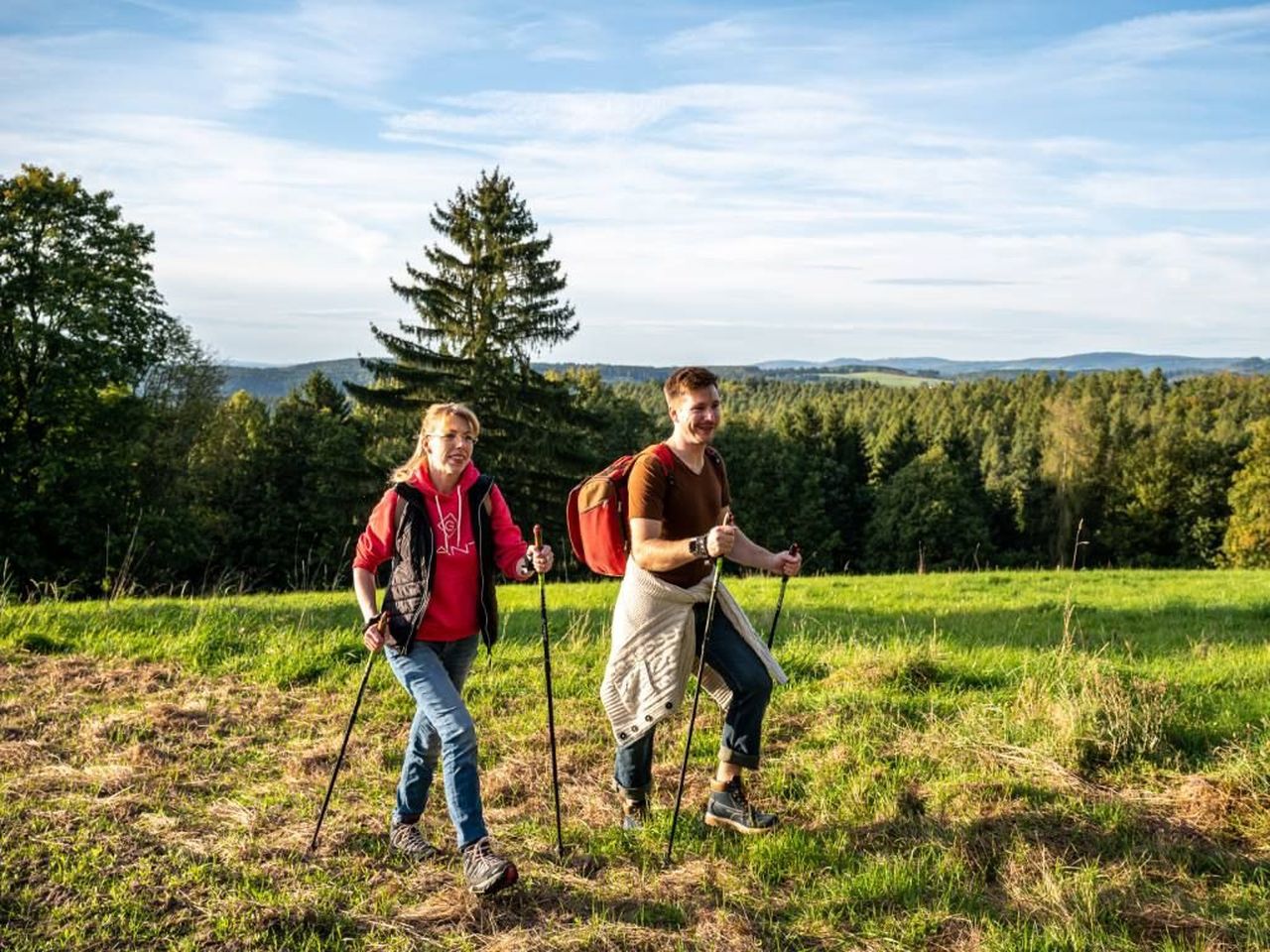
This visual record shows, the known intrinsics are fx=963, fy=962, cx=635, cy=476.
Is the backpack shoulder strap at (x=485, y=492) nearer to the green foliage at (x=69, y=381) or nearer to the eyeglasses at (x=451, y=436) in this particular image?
the eyeglasses at (x=451, y=436)

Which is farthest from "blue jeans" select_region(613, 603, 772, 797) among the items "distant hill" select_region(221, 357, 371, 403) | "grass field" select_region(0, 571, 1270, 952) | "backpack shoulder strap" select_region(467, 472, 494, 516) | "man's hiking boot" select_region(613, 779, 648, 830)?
"distant hill" select_region(221, 357, 371, 403)

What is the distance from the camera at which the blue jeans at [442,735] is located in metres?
4.50

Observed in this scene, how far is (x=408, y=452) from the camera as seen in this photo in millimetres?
32281

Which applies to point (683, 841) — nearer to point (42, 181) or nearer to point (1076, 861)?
point (1076, 861)

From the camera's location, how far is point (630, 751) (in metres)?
5.06

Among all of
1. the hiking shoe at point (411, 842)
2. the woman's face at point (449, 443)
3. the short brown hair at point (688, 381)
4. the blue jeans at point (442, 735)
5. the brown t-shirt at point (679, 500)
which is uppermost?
the short brown hair at point (688, 381)

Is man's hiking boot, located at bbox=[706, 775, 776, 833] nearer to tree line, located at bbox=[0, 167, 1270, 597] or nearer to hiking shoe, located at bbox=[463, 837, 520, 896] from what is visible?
hiking shoe, located at bbox=[463, 837, 520, 896]

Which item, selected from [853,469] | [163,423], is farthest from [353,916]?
[853,469]

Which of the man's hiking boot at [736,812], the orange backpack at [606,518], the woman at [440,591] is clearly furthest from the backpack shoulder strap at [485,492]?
the man's hiking boot at [736,812]

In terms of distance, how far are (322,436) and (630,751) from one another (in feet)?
124

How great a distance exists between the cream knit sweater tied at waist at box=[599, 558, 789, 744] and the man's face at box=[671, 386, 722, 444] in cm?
73

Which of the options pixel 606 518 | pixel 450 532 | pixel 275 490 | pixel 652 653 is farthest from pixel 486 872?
pixel 275 490

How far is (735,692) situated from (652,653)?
467mm

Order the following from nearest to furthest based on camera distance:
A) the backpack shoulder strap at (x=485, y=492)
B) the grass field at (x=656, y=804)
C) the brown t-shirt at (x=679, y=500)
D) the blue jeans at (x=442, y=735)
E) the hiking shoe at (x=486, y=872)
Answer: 1. the grass field at (x=656, y=804)
2. the hiking shoe at (x=486, y=872)
3. the blue jeans at (x=442, y=735)
4. the brown t-shirt at (x=679, y=500)
5. the backpack shoulder strap at (x=485, y=492)
